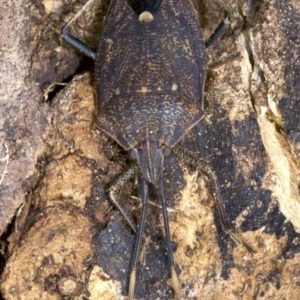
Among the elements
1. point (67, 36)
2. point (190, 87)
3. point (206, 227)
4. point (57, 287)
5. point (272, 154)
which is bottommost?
point (57, 287)

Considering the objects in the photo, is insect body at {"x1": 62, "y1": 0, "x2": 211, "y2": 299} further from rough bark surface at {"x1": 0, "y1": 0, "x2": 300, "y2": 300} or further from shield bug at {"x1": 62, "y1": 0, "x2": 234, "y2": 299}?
rough bark surface at {"x1": 0, "y1": 0, "x2": 300, "y2": 300}

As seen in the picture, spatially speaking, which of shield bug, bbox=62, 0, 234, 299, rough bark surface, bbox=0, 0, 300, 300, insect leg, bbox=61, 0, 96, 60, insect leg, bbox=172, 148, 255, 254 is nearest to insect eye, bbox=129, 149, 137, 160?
shield bug, bbox=62, 0, 234, 299

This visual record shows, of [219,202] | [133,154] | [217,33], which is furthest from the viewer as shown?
[217,33]

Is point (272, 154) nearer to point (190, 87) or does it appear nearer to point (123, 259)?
point (190, 87)

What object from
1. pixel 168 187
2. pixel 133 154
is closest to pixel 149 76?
pixel 133 154

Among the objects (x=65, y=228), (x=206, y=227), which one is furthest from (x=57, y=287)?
(x=206, y=227)

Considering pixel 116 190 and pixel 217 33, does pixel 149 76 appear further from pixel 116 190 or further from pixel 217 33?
A: pixel 116 190
